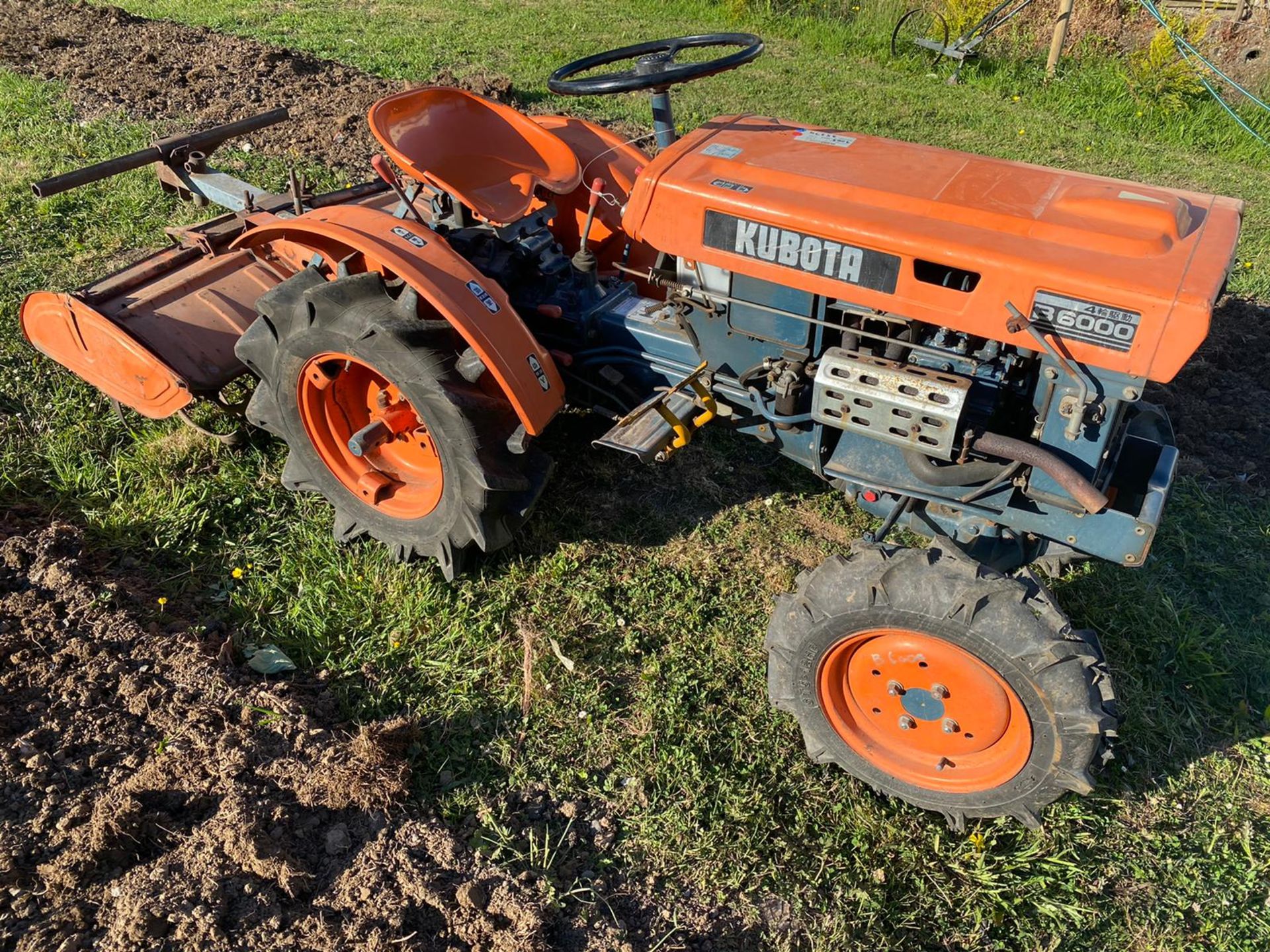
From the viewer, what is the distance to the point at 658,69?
291 centimetres

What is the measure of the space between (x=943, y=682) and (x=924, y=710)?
0.40ft

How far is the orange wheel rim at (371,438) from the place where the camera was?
3.20 m

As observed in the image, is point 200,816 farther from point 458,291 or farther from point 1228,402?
point 1228,402

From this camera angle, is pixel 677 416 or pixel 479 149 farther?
pixel 479 149

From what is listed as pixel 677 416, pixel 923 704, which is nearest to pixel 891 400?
pixel 677 416

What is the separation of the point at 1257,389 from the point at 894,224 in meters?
2.96

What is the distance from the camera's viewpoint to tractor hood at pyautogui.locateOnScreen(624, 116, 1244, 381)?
223 centimetres

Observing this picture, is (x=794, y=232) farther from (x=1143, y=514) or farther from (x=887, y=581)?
(x=1143, y=514)

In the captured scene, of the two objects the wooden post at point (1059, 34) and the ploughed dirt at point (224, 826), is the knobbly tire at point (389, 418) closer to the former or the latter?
the ploughed dirt at point (224, 826)

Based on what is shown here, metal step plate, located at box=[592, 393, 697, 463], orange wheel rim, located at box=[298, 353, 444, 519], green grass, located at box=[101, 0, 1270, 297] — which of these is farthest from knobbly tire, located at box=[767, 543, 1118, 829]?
green grass, located at box=[101, 0, 1270, 297]

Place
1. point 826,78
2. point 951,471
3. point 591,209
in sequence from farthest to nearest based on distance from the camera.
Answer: point 826,78 → point 591,209 → point 951,471

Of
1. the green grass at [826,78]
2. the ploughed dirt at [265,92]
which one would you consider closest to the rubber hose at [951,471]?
the ploughed dirt at [265,92]

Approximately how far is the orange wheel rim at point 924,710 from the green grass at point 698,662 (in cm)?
17

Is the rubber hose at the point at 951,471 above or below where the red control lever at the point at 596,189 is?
below
